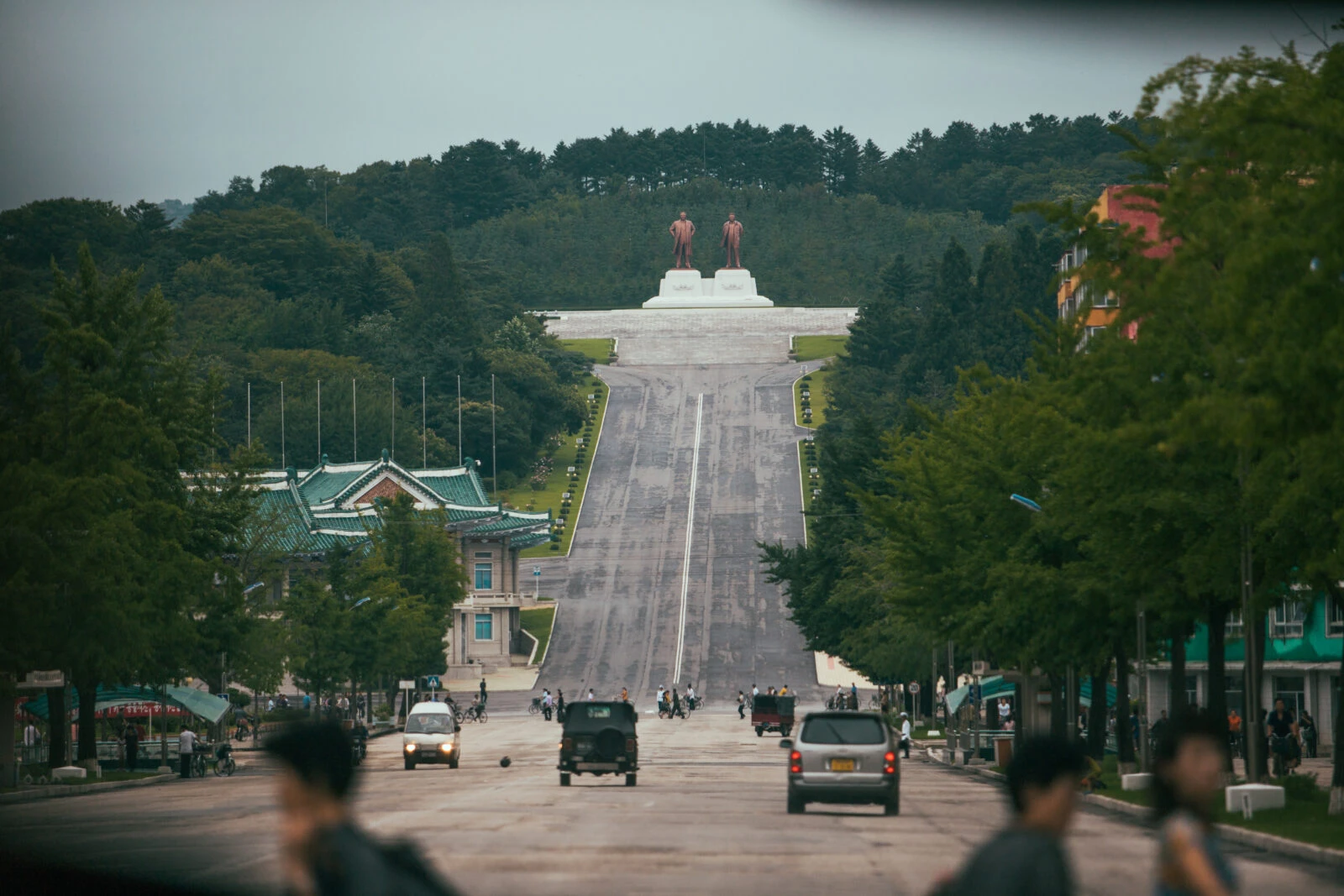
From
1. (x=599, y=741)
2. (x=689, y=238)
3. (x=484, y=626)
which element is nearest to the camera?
(x=599, y=741)

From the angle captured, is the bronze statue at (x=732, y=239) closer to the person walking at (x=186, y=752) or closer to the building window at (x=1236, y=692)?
the building window at (x=1236, y=692)

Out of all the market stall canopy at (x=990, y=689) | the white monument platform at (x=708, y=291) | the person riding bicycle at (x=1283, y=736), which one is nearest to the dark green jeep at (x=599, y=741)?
the person riding bicycle at (x=1283, y=736)

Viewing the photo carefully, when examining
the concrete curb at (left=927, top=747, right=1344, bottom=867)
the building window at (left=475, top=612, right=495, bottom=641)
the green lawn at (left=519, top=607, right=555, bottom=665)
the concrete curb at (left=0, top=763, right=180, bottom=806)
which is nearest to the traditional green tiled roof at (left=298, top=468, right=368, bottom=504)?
the building window at (left=475, top=612, right=495, bottom=641)

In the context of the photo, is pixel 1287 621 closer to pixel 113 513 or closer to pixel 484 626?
pixel 113 513

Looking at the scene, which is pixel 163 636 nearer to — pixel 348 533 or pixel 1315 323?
pixel 1315 323

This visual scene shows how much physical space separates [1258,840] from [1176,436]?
240 inches

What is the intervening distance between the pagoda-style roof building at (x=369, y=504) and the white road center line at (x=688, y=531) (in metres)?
8.20

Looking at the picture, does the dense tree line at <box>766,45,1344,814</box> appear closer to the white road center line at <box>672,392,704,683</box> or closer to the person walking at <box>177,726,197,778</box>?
the person walking at <box>177,726,197,778</box>

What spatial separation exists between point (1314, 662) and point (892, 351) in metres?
104

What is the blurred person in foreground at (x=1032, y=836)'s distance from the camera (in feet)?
21.6

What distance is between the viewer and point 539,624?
10112cm

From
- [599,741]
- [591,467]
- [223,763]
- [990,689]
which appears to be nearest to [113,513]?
[223,763]

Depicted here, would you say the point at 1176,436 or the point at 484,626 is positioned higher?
the point at 1176,436

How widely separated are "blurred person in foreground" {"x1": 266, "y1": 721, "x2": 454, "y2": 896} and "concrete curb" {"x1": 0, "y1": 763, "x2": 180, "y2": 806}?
Result: 29.3 metres
